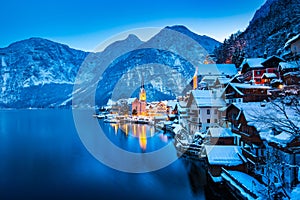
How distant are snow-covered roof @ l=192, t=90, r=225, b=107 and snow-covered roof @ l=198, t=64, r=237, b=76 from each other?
17.5 meters

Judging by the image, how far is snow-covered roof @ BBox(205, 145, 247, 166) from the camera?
52.5ft

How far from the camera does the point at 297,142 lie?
11.6 m

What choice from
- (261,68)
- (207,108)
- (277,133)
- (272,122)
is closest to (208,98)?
(207,108)

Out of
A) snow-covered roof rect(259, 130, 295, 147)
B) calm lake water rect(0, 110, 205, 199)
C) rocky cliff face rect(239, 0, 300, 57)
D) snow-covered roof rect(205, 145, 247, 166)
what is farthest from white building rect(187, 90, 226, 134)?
rocky cliff face rect(239, 0, 300, 57)

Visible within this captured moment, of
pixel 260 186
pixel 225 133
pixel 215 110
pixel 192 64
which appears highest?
pixel 192 64

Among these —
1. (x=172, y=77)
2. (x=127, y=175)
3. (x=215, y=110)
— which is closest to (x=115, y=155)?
(x=127, y=175)

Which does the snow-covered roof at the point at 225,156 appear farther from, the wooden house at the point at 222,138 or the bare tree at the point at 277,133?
the wooden house at the point at 222,138

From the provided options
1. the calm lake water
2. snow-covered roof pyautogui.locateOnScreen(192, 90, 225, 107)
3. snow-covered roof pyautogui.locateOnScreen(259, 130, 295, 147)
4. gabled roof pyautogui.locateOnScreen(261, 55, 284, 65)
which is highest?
gabled roof pyautogui.locateOnScreen(261, 55, 284, 65)

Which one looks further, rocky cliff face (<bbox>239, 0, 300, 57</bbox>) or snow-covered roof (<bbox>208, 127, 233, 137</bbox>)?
rocky cliff face (<bbox>239, 0, 300, 57</bbox>)

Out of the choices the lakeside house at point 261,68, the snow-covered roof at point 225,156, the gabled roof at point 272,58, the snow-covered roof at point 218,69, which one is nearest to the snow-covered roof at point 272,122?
the snow-covered roof at point 225,156

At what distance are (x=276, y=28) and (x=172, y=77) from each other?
377 feet

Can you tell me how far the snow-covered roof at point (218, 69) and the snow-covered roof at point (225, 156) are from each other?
104 feet

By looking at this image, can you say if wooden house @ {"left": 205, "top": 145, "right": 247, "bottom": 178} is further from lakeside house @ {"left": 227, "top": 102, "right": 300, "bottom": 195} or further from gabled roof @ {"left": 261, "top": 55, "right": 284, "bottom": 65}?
gabled roof @ {"left": 261, "top": 55, "right": 284, "bottom": 65}

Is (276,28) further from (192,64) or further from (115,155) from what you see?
(192,64)
